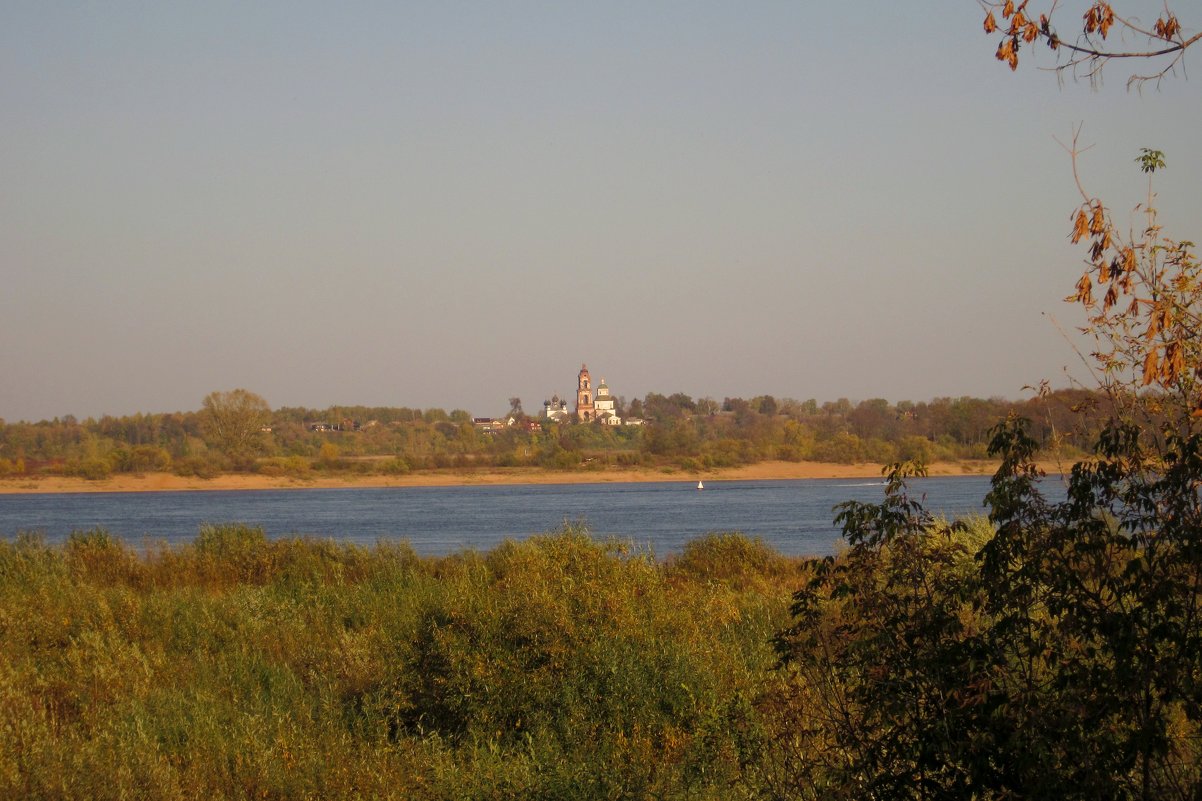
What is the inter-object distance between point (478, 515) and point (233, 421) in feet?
173

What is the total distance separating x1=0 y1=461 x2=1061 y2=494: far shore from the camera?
92062 millimetres

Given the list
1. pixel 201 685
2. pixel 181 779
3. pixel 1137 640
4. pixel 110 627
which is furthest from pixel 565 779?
pixel 110 627

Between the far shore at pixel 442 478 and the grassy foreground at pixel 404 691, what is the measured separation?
255 ft

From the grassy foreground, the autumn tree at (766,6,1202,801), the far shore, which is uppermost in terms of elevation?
the autumn tree at (766,6,1202,801)

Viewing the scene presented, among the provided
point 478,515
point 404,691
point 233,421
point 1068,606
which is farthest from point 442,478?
point 1068,606

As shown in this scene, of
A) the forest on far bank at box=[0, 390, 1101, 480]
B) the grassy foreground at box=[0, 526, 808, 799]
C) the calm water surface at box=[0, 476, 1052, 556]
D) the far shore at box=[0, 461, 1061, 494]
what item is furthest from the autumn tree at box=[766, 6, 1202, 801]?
the far shore at box=[0, 461, 1061, 494]

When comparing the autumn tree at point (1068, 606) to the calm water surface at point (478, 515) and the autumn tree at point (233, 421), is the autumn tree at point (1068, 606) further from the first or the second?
the autumn tree at point (233, 421)

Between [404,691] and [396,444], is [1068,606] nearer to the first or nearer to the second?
[404,691]

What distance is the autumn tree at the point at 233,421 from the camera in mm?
99938

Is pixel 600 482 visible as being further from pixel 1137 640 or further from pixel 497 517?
pixel 1137 640

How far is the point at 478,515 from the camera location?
5656 centimetres

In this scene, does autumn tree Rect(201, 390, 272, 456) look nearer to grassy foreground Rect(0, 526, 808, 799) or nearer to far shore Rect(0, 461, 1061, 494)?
far shore Rect(0, 461, 1061, 494)

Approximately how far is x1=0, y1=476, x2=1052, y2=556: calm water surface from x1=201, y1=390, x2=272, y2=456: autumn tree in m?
6.58

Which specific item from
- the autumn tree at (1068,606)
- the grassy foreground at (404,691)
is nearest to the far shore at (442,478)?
the grassy foreground at (404,691)
